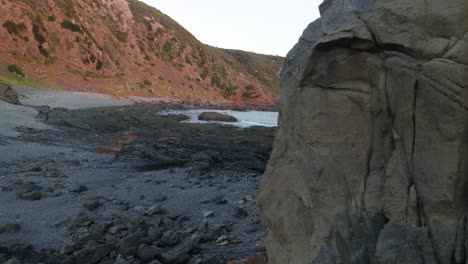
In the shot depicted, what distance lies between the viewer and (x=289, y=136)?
7.19 meters

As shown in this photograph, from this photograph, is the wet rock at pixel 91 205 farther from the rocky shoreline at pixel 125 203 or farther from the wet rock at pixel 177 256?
the wet rock at pixel 177 256

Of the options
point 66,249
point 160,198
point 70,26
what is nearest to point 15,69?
point 70,26

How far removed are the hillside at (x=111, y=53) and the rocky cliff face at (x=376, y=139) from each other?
5401cm

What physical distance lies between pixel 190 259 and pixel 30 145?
16.5 meters

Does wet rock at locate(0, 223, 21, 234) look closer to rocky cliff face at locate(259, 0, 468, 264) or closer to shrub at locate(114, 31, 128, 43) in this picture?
rocky cliff face at locate(259, 0, 468, 264)

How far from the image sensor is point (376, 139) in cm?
584

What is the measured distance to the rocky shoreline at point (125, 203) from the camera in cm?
960

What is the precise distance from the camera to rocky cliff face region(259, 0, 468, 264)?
5.02 metres

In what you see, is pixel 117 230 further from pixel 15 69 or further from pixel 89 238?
pixel 15 69

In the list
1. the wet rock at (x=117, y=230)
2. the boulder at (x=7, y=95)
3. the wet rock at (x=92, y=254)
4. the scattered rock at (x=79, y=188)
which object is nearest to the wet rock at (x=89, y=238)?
the wet rock at (x=117, y=230)

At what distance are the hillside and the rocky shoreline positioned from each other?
38.4 metres

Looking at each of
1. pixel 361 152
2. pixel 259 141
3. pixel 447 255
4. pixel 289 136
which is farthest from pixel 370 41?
pixel 259 141

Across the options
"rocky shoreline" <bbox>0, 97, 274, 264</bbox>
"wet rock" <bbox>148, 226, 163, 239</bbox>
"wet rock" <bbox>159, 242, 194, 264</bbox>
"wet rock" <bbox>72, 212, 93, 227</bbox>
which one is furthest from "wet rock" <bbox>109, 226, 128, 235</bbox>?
"wet rock" <bbox>159, 242, 194, 264</bbox>

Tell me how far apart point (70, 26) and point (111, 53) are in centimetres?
1016
